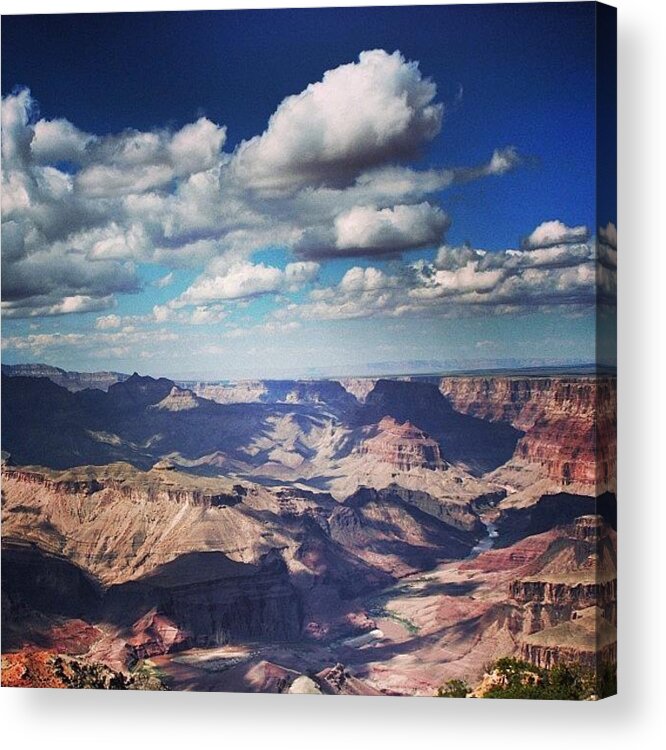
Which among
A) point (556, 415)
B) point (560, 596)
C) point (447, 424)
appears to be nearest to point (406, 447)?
point (447, 424)

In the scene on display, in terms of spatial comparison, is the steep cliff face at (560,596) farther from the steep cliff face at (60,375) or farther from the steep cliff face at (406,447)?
the steep cliff face at (60,375)

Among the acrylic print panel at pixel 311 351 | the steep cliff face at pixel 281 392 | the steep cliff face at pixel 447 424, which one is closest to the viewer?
the acrylic print panel at pixel 311 351

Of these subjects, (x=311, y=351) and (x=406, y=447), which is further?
(x=311, y=351)

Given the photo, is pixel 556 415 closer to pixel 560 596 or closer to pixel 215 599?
pixel 560 596

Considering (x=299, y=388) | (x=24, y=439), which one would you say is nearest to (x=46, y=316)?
(x=24, y=439)

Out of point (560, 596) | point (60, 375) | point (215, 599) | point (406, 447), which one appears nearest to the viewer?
point (560, 596)

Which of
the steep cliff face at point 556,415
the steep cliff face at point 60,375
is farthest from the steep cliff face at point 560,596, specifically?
the steep cliff face at point 60,375

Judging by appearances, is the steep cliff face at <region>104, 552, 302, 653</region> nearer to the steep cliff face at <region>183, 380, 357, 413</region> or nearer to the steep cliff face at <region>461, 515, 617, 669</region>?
the steep cliff face at <region>183, 380, 357, 413</region>

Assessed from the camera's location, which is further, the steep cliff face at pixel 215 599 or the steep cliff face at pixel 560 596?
the steep cliff face at pixel 215 599
